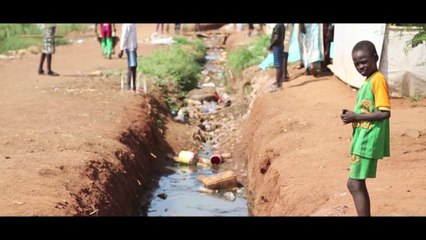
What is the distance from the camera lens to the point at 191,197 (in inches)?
432

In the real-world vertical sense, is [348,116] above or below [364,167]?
above

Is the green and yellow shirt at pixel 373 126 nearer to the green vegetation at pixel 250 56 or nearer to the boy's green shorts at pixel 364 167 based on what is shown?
the boy's green shorts at pixel 364 167

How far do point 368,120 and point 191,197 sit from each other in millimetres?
5925

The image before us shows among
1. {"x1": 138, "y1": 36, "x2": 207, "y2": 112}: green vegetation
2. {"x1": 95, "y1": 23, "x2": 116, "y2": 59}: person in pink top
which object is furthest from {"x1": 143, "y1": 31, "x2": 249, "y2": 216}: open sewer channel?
{"x1": 95, "y1": 23, "x2": 116, "y2": 59}: person in pink top

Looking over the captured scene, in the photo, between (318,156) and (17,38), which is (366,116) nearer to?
(318,156)

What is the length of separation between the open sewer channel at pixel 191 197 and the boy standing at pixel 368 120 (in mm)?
4847

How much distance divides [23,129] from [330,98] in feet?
18.1

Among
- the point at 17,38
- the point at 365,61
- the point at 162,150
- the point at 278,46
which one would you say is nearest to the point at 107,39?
the point at 17,38

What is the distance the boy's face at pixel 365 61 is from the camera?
5438 mm

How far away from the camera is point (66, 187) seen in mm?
7652

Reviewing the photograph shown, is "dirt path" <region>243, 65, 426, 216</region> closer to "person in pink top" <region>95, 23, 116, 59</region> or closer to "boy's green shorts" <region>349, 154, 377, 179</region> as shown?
"boy's green shorts" <region>349, 154, 377, 179</region>
